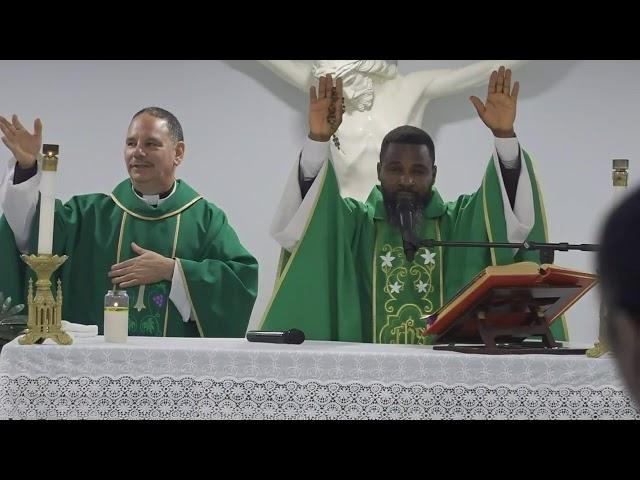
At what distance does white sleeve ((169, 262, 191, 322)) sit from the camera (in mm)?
4539

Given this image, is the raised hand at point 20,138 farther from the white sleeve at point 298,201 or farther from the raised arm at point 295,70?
the raised arm at point 295,70

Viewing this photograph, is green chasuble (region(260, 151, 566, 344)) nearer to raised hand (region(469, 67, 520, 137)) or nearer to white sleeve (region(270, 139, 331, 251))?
white sleeve (region(270, 139, 331, 251))

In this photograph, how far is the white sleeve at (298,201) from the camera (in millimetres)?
3980

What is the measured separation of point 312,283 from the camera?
384 centimetres

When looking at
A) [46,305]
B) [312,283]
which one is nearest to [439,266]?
[312,283]

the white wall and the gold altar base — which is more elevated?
the white wall

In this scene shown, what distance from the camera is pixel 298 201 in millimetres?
4062

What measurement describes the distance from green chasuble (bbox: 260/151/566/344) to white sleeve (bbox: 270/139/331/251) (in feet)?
0.16

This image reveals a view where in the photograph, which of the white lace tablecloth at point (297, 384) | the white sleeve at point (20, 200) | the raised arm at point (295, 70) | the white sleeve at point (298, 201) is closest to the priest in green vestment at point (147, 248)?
the white sleeve at point (20, 200)

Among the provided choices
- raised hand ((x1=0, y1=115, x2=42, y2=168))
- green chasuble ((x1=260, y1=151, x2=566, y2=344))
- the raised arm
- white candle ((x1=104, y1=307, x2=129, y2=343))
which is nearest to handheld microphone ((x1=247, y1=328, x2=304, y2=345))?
white candle ((x1=104, y1=307, x2=129, y2=343))

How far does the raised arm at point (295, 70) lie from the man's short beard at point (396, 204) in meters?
2.13

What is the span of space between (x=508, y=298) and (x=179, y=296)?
2277mm

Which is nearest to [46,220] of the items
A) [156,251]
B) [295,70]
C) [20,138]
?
[20,138]

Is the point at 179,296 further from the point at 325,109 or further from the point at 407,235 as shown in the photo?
the point at 407,235
